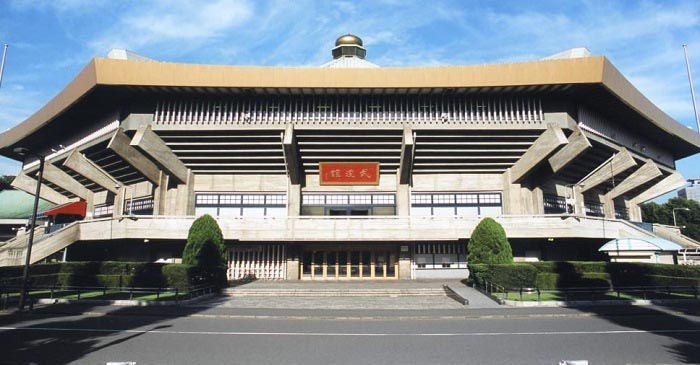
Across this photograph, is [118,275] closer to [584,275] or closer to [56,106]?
[56,106]

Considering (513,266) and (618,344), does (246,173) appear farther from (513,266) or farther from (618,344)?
(618,344)

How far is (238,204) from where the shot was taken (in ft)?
115

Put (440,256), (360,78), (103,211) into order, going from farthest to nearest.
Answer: (103,211) → (440,256) → (360,78)

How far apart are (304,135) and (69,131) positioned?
26.3m

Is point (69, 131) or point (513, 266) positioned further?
point (69, 131)

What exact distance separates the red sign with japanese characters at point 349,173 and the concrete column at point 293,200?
7.21 feet

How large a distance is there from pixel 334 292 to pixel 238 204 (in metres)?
13.7

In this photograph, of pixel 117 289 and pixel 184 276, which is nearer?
pixel 184 276

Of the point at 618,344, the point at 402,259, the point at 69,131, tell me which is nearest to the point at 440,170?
the point at 402,259

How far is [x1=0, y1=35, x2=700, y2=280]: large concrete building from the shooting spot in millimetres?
29953

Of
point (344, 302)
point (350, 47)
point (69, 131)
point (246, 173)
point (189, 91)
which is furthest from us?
point (350, 47)

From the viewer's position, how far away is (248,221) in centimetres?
3092

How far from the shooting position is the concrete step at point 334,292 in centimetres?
2483

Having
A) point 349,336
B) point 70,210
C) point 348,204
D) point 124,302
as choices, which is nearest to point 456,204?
point 348,204
